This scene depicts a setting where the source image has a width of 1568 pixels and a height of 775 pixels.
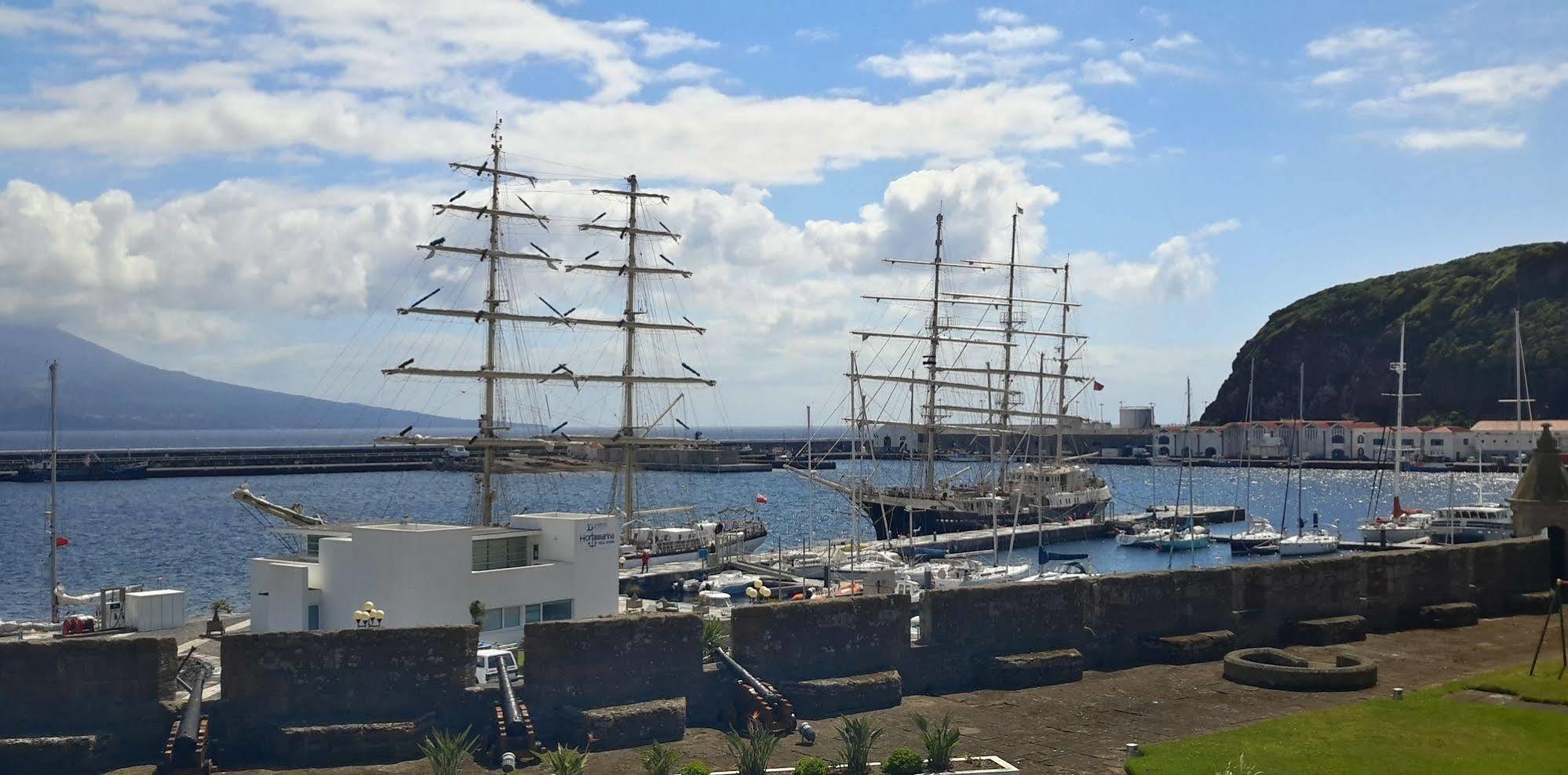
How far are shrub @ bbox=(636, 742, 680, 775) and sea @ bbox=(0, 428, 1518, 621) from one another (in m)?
23.1

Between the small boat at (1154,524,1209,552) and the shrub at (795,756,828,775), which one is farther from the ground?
the shrub at (795,756,828,775)

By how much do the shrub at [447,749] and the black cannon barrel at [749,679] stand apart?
340 cm

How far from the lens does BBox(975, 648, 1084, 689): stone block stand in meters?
18.1

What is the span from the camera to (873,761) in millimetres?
14203

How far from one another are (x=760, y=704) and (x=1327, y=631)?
34.1ft

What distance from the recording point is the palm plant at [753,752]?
13.5m

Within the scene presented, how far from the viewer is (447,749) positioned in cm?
1353

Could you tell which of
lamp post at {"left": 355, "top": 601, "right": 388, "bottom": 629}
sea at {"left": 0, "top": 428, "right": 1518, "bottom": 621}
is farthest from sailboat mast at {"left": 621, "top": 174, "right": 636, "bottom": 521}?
lamp post at {"left": 355, "top": 601, "right": 388, "bottom": 629}

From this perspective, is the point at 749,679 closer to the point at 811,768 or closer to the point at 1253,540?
the point at 811,768

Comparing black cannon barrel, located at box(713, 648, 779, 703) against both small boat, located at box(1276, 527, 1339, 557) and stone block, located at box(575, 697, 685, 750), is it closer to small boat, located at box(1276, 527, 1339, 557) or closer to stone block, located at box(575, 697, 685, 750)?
stone block, located at box(575, 697, 685, 750)

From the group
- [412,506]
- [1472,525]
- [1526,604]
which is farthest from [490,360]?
[412,506]

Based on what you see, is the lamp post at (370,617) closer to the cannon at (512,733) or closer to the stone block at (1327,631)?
the cannon at (512,733)

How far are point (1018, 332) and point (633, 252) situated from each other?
45.1 meters

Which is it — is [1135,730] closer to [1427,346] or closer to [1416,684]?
[1416,684]
